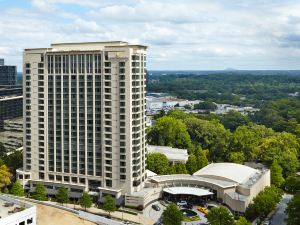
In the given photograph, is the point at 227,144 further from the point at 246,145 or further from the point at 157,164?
the point at 157,164

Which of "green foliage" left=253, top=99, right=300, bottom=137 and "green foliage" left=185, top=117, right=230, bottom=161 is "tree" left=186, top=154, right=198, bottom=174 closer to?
"green foliage" left=185, top=117, right=230, bottom=161

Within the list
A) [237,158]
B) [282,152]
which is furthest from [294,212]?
[282,152]

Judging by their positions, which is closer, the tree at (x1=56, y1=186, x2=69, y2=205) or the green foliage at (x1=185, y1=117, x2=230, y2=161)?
the tree at (x1=56, y1=186, x2=69, y2=205)

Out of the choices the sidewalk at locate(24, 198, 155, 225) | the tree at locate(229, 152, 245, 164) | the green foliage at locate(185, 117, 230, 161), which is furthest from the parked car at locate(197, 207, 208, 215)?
the green foliage at locate(185, 117, 230, 161)

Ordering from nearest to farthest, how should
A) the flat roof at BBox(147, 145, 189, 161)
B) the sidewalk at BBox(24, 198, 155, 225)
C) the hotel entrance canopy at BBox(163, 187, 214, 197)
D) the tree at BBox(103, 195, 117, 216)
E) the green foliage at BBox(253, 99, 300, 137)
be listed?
the sidewalk at BBox(24, 198, 155, 225), the tree at BBox(103, 195, 117, 216), the hotel entrance canopy at BBox(163, 187, 214, 197), the flat roof at BBox(147, 145, 189, 161), the green foliage at BBox(253, 99, 300, 137)

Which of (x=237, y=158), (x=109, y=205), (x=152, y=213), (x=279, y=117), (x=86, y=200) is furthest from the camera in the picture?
(x=279, y=117)

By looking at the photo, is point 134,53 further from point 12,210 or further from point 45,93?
point 12,210

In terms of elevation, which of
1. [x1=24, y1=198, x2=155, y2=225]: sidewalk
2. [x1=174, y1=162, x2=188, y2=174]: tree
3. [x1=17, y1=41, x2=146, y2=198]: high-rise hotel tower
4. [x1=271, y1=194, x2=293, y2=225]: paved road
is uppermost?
[x1=17, y1=41, x2=146, y2=198]: high-rise hotel tower
